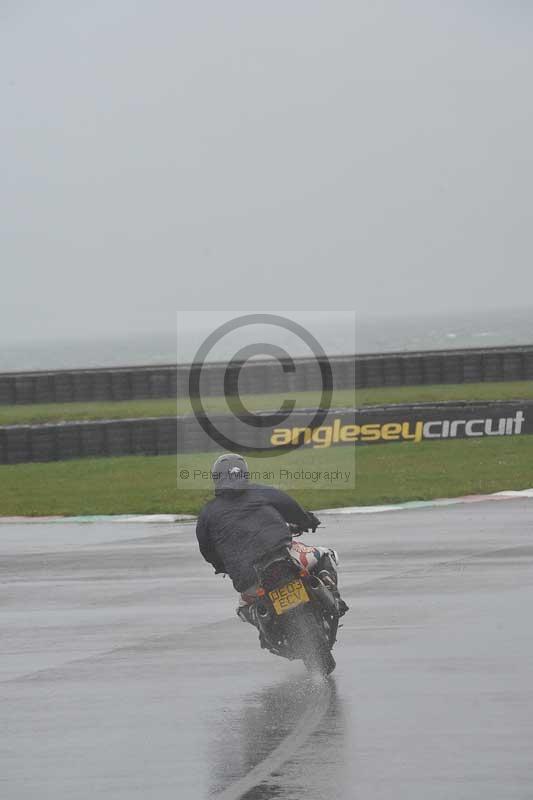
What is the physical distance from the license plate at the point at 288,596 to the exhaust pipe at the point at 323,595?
95 millimetres

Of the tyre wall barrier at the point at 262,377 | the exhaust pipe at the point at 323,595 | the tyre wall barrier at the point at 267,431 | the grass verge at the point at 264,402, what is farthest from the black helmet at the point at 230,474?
the tyre wall barrier at the point at 262,377

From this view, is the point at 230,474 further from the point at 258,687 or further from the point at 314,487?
the point at 314,487

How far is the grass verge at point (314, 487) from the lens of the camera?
63.8ft

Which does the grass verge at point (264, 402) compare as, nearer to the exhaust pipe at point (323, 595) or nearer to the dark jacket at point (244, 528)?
the dark jacket at point (244, 528)

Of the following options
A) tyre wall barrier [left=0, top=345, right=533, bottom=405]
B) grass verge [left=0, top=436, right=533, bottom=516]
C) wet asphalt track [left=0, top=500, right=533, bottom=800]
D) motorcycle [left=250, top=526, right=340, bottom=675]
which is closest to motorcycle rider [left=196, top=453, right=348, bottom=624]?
motorcycle [left=250, top=526, right=340, bottom=675]

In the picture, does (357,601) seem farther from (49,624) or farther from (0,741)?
(0,741)

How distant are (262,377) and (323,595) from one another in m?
26.2

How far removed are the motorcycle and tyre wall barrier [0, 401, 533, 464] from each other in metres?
13.8

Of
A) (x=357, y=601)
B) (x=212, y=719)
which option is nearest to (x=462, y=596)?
(x=357, y=601)

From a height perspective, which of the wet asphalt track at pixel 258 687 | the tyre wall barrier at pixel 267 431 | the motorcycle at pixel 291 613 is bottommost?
the tyre wall barrier at pixel 267 431

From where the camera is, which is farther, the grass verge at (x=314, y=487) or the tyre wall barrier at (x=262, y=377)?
the tyre wall barrier at (x=262, y=377)

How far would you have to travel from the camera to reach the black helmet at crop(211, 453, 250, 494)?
9695 millimetres

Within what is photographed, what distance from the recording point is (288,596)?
30.3 feet

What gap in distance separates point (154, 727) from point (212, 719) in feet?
1.18
